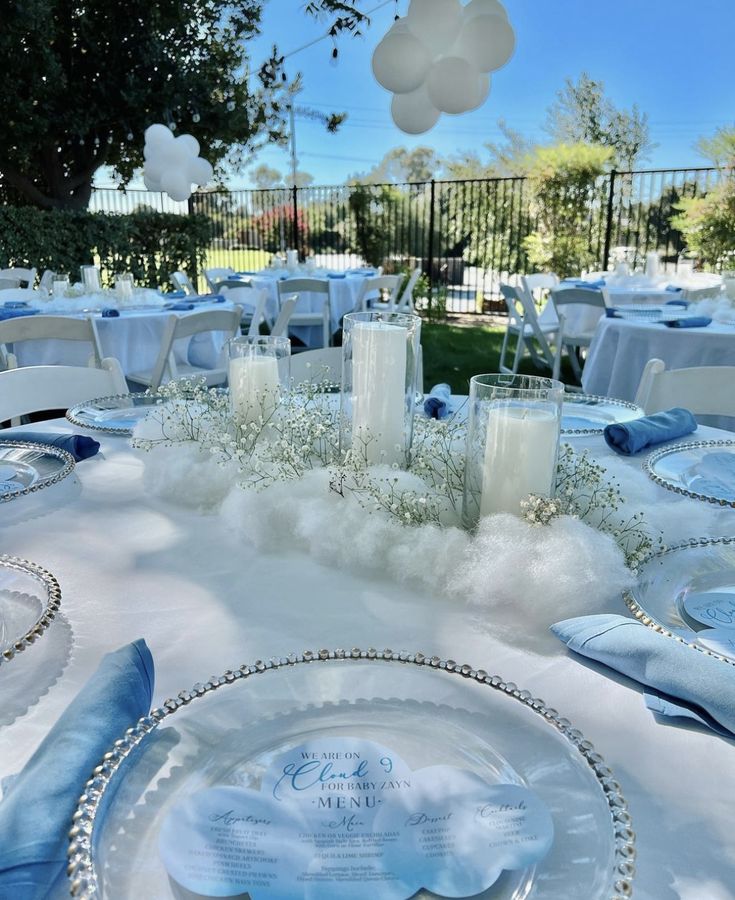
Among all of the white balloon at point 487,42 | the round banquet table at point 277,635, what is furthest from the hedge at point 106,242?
the round banquet table at point 277,635

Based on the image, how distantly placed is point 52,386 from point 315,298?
514 centimetres

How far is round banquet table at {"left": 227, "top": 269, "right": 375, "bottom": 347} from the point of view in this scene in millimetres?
6566

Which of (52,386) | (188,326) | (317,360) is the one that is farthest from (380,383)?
(188,326)

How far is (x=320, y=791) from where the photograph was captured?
1.52 feet

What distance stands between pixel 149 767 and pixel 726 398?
5.73ft

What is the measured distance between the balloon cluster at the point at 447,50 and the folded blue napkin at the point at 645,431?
2.88m

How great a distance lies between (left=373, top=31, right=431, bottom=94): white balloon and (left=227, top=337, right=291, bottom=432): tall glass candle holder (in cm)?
306

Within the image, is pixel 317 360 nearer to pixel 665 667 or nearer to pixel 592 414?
pixel 592 414

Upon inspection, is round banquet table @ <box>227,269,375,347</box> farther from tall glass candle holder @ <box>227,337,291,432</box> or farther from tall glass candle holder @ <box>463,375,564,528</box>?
tall glass candle holder @ <box>463,375,564,528</box>

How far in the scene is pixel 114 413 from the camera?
1.56m

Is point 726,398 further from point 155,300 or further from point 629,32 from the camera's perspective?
point 629,32

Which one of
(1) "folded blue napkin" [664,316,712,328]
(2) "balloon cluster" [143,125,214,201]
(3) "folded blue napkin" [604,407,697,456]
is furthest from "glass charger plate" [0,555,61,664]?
(2) "balloon cluster" [143,125,214,201]

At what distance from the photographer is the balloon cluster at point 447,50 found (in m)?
A: 3.44

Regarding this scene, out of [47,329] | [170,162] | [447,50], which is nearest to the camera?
[47,329]
